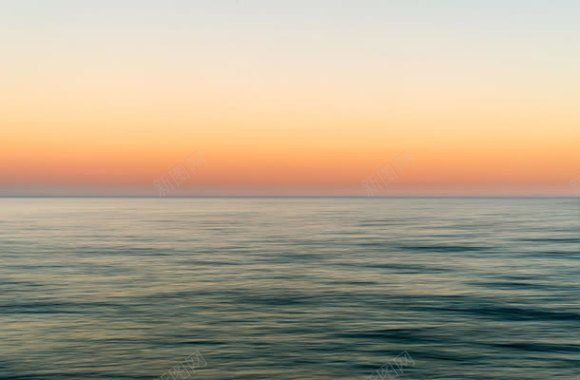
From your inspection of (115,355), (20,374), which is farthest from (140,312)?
(20,374)

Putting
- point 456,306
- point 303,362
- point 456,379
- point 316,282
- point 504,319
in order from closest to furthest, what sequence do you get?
point 456,379
point 303,362
point 504,319
point 456,306
point 316,282

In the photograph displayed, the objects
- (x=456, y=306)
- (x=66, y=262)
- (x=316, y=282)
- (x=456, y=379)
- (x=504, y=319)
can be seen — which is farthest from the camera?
(x=66, y=262)

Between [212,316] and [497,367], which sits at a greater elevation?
[212,316]

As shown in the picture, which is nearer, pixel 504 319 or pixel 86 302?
pixel 504 319

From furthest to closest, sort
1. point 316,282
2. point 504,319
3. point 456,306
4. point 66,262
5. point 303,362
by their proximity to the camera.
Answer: point 66,262
point 316,282
point 456,306
point 504,319
point 303,362

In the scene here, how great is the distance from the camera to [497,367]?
76.4 ft

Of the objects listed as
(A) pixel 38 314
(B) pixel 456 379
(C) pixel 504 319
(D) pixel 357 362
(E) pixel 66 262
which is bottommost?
(B) pixel 456 379

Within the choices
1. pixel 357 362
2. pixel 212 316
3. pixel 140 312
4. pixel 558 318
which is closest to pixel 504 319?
pixel 558 318

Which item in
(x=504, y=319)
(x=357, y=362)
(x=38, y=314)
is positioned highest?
(x=38, y=314)

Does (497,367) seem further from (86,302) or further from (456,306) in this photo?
(86,302)

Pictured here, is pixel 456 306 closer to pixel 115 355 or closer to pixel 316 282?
pixel 316 282

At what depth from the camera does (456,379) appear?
22016 millimetres

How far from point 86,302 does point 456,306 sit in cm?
1792

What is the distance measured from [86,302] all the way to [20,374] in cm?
1278
